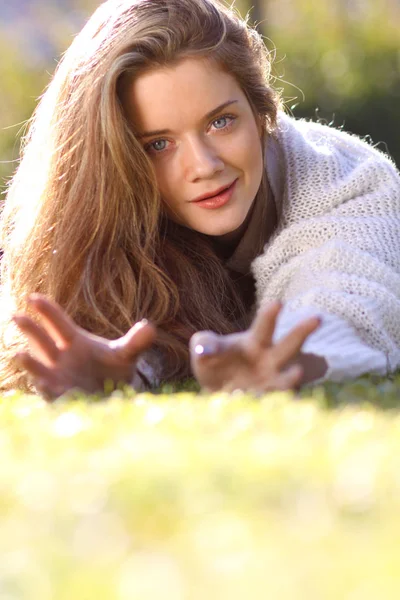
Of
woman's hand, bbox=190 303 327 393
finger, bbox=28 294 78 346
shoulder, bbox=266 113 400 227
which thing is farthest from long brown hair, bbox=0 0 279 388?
woman's hand, bbox=190 303 327 393

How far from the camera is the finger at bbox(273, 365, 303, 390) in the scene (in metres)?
2.78

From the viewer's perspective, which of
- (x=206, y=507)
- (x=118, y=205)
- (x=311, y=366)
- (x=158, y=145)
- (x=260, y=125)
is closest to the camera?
(x=206, y=507)

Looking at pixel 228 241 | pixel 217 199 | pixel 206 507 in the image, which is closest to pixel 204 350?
pixel 206 507

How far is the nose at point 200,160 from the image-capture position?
13.1 ft

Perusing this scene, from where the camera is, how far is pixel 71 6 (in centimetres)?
1956

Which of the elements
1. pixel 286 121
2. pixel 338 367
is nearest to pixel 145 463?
pixel 338 367

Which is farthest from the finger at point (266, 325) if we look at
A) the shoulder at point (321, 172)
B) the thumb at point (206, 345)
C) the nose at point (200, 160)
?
the shoulder at point (321, 172)

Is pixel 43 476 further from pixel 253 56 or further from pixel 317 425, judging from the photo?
pixel 253 56

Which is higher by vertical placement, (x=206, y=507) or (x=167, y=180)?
(x=206, y=507)

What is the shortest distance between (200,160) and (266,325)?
4.76 feet

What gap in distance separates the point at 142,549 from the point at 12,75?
483 inches

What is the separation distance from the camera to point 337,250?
390 cm

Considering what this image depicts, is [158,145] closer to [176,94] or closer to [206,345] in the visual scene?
[176,94]

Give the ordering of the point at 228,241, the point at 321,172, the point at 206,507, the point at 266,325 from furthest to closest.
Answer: the point at 228,241
the point at 321,172
the point at 266,325
the point at 206,507
